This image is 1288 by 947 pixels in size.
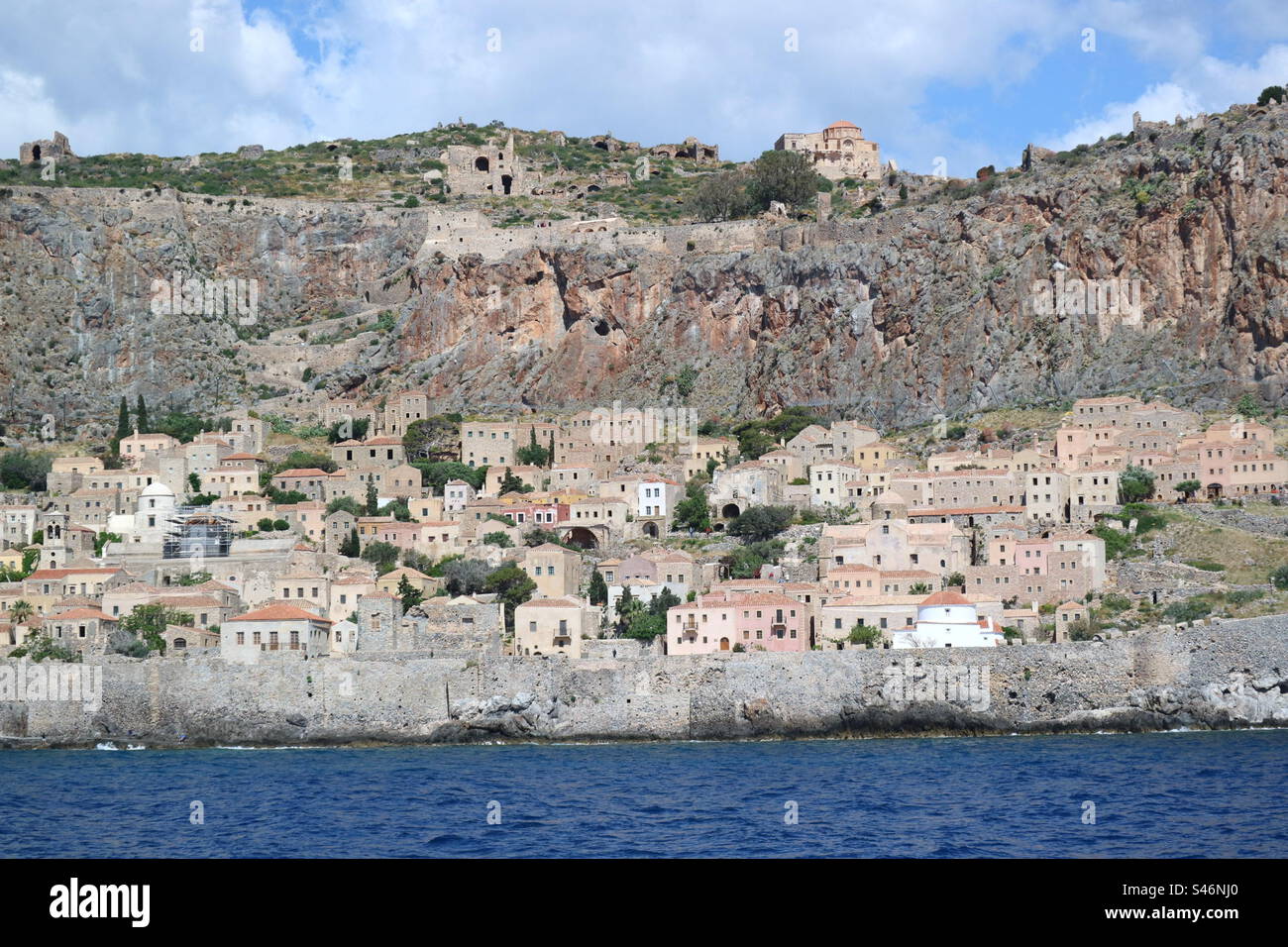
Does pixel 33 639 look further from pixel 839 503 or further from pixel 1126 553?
pixel 1126 553

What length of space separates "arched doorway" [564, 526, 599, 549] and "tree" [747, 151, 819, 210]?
41.2 meters

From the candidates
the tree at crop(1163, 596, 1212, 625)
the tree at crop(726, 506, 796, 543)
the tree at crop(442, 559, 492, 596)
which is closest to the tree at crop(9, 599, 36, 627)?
the tree at crop(442, 559, 492, 596)

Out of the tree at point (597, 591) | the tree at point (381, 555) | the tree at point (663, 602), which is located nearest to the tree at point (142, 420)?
the tree at point (381, 555)

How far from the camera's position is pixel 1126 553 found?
61875 mm

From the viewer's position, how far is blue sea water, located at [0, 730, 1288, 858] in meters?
30.2

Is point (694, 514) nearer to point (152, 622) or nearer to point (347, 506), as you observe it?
point (347, 506)

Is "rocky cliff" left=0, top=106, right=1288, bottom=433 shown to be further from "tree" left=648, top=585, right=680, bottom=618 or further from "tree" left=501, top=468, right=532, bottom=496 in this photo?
"tree" left=648, top=585, right=680, bottom=618

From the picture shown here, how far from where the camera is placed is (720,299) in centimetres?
9312

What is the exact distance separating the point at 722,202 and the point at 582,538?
133 feet

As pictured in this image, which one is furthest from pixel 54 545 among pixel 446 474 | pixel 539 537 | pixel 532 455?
pixel 532 455

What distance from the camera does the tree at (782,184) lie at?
347ft

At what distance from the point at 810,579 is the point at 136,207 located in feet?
191

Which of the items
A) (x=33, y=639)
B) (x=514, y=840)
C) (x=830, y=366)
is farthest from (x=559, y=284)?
(x=514, y=840)

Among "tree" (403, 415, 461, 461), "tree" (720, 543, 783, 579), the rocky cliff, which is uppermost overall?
the rocky cliff
